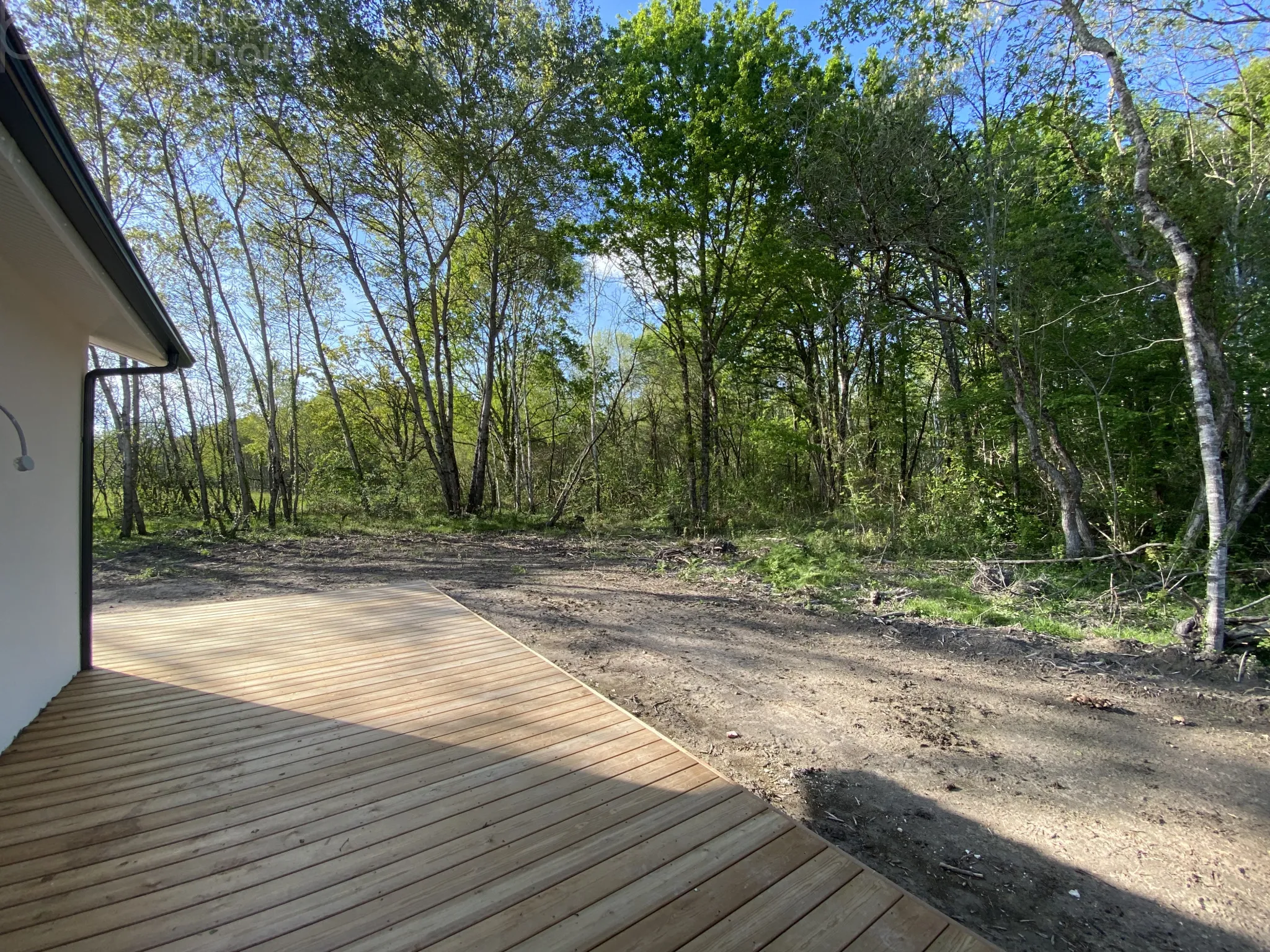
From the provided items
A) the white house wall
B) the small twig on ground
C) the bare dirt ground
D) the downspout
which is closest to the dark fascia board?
the white house wall

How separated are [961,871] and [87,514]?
4364 millimetres

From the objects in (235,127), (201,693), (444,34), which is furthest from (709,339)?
(201,693)

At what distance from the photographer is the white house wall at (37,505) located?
200 cm

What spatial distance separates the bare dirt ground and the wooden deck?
0.54 meters

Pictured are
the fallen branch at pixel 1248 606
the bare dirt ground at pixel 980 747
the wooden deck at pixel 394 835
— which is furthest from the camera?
the fallen branch at pixel 1248 606

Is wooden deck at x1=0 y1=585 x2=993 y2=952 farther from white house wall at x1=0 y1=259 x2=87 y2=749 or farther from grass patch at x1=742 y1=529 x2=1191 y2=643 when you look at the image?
grass patch at x1=742 y1=529 x2=1191 y2=643

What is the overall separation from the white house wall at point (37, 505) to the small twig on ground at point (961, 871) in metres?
3.53

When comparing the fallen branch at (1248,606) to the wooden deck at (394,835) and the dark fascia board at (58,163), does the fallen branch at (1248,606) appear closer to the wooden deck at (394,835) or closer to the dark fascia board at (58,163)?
the wooden deck at (394,835)

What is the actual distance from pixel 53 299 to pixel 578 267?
10539mm

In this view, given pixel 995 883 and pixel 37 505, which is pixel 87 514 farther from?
pixel 995 883

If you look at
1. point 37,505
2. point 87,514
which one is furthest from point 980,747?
point 87,514

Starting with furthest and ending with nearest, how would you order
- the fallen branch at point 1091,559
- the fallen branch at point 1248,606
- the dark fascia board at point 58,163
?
the fallen branch at point 1091,559
the fallen branch at point 1248,606
the dark fascia board at point 58,163

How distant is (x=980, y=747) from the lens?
102 inches

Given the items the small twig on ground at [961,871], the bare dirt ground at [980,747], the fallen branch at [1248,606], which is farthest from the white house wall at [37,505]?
the fallen branch at [1248,606]
